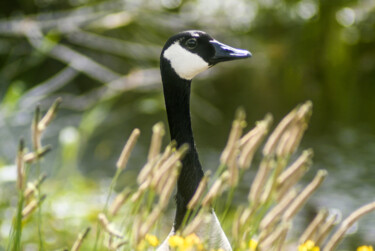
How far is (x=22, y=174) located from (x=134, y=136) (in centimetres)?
30

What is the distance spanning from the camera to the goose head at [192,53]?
2.42m

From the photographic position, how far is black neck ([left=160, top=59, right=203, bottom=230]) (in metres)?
2.38

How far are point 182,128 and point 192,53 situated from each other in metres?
0.31

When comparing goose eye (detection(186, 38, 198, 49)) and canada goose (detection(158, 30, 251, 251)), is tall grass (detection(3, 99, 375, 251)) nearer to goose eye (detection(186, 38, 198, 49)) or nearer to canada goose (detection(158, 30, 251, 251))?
canada goose (detection(158, 30, 251, 251))

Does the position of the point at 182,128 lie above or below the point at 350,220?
below

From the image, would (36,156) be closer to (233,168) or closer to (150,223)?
(150,223)

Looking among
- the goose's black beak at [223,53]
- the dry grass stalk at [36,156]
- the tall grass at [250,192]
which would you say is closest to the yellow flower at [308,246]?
the tall grass at [250,192]

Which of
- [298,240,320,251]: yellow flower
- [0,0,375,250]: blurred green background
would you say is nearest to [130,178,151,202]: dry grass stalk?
[298,240,320,251]: yellow flower

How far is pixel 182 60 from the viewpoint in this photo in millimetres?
2420

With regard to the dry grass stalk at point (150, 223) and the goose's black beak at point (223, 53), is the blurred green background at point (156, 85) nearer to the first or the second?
the goose's black beak at point (223, 53)

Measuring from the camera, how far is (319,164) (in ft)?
29.1

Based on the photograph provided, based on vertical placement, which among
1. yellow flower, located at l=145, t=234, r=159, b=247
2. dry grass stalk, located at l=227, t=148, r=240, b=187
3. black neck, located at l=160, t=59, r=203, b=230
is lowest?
black neck, located at l=160, t=59, r=203, b=230

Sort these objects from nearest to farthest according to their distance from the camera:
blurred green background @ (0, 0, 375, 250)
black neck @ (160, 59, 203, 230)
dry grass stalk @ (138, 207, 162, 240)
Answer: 1. dry grass stalk @ (138, 207, 162, 240)
2. black neck @ (160, 59, 203, 230)
3. blurred green background @ (0, 0, 375, 250)

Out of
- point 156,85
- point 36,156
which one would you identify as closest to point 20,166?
point 36,156
